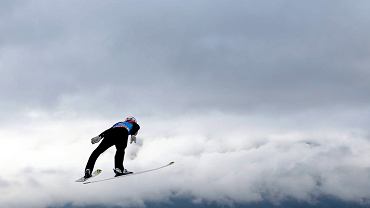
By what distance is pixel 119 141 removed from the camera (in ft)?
110

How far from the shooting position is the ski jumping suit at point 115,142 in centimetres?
3338

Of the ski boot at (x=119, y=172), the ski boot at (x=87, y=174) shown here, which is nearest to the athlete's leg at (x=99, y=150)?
the ski boot at (x=87, y=174)

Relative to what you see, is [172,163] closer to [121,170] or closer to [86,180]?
[121,170]

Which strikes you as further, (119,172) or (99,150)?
(119,172)

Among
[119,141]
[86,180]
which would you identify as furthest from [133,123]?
[86,180]

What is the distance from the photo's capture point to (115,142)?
110 ft

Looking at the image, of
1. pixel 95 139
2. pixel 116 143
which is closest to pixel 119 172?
pixel 116 143

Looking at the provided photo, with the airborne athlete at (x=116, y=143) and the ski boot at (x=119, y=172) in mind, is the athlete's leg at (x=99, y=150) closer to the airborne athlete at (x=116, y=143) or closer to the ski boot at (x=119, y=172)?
the airborne athlete at (x=116, y=143)

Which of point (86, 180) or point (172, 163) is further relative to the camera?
point (172, 163)

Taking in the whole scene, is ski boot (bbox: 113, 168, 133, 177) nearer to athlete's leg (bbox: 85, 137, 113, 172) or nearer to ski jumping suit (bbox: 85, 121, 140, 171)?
ski jumping suit (bbox: 85, 121, 140, 171)

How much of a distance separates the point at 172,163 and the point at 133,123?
3.58m

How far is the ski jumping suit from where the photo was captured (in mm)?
33375

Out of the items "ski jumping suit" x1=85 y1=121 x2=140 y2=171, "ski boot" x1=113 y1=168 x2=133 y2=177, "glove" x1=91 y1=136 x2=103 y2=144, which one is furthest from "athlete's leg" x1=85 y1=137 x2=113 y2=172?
"ski boot" x1=113 y1=168 x2=133 y2=177

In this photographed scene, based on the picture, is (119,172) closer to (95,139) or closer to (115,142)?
(115,142)
